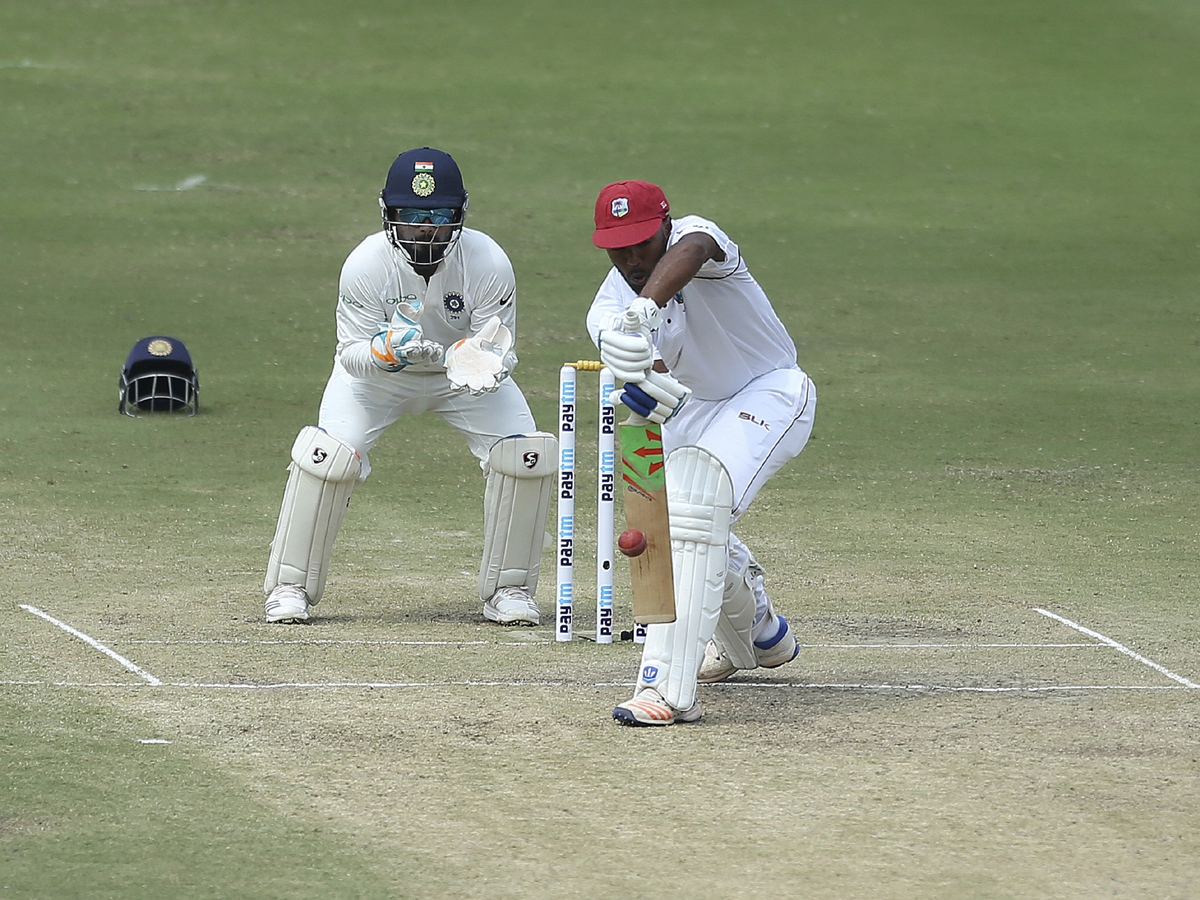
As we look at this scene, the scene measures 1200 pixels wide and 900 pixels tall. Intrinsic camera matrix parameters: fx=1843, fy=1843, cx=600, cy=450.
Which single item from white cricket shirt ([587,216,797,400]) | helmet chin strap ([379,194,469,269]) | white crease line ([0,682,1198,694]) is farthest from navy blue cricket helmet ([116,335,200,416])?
white cricket shirt ([587,216,797,400])

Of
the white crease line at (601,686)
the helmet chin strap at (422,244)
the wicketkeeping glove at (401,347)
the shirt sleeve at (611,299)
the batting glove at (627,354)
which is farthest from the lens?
the helmet chin strap at (422,244)

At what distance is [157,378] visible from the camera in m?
13.1

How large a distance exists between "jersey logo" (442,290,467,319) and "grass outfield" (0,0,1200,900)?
4.05ft

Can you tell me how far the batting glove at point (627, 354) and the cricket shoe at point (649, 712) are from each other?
96cm

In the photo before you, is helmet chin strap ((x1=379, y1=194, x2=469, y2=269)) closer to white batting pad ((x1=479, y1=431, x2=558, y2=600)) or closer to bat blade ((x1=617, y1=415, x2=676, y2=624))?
white batting pad ((x1=479, y1=431, x2=558, y2=600))

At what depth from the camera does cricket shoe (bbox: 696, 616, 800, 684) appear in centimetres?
608

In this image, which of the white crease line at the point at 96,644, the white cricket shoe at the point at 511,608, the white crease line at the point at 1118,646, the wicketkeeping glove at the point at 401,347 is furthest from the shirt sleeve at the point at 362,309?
the white crease line at the point at 1118,646

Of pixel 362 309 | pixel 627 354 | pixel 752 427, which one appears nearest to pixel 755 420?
pixel 752 427

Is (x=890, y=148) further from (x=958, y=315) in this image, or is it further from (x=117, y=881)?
(x=117, y=881)

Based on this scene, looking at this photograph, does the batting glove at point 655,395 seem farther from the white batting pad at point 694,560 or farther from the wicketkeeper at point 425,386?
the wicketkeeper at point 425,386

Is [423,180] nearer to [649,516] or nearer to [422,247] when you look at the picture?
[422,247]

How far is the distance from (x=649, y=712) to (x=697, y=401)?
1.13 metres

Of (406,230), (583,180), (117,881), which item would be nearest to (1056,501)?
(406,230)

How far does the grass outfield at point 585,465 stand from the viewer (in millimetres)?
4508
